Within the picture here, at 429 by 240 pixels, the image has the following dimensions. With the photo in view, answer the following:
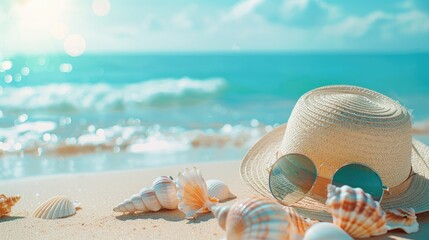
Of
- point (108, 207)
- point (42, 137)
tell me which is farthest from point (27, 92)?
point (108, 207)

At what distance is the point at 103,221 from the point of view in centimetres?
385

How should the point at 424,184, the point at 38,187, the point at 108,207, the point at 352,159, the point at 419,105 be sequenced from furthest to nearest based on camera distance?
the point at 419,105, the point at 38,187, the point at 108,207, the point at 424,184, the point at 352,159

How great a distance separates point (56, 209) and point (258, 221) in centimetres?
205

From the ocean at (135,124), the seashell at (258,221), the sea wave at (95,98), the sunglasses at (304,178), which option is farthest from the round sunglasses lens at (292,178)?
the sea wave at (95,98)

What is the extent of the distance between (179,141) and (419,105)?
10.7 meters

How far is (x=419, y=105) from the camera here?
16500mm

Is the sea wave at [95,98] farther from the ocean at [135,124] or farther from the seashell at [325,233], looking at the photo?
the seashell at [325,233]

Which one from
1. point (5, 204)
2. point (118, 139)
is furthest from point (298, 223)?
point (118, 139)

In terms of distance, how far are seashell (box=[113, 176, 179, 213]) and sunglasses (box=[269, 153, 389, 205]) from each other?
833 mm

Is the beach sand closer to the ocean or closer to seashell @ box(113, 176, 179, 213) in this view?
seashell @ box(113, 176, 179, 213)

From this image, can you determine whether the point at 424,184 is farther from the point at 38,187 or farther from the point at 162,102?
the point at 162,102

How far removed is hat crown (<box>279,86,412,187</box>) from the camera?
3.42 m

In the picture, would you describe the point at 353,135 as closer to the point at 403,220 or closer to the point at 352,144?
the point at 352,144

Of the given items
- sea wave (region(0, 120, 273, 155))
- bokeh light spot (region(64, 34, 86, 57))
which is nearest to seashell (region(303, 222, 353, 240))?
sea wave (region(0, 120, 273, 155))
